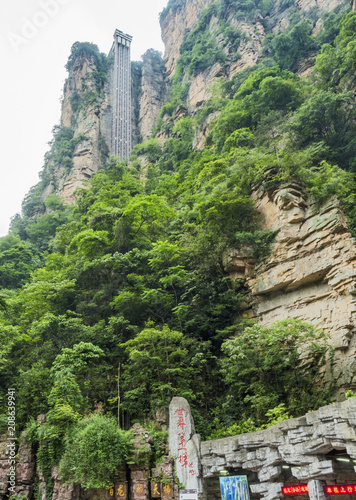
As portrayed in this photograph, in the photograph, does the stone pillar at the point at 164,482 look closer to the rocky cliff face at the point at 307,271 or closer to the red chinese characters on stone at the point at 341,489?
the red chinese characters on stone at the point at 341,489

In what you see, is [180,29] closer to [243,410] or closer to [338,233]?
[338,233]

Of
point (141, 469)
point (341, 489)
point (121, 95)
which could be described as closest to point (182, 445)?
point (141, 469)

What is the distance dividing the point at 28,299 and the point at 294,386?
10.4m

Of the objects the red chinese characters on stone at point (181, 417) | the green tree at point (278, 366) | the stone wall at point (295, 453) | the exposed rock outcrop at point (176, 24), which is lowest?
the stone wall at point (295, 453)

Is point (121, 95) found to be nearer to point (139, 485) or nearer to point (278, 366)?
point (278, 366)

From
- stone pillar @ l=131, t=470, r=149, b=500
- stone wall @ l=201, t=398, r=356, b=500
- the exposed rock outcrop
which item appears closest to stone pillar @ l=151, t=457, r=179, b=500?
stone pillar @ l=131, t=470, r=149, b=500

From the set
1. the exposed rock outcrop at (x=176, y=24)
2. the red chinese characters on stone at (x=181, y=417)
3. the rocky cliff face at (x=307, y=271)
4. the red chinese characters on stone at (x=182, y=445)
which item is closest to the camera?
the red chinese characters on stone at (x=182, y=445)

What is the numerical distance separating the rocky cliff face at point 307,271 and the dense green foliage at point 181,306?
1.47 ft

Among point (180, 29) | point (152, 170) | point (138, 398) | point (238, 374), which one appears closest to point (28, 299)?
point (138, 398)

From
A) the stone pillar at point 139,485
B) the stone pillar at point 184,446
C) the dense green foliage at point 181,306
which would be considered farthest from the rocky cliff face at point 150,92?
the stone pillar at point 139,485

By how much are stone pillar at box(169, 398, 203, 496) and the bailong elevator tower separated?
102 ft

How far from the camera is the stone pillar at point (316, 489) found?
6.15 meters

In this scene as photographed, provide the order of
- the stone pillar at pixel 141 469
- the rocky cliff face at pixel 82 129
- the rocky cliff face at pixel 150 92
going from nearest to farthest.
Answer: the stone pillar at pixel 141 469 → the rocky cliff face at pixel 82 129 → the rocky cliff face at pixel 150 92

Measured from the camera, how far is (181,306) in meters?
12.5
